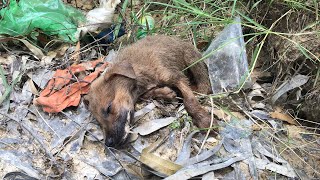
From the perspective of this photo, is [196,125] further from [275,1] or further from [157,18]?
[157,18]

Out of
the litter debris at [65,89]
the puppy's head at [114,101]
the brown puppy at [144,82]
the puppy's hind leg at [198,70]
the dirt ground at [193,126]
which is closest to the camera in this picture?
the dirt ground at [193,126]

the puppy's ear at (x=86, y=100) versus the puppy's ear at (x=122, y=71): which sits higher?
the puppy's ear at (x=122, y=71)

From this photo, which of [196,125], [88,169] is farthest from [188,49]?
[88,169]

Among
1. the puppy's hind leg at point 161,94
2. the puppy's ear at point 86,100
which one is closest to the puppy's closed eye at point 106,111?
the puppy's ear at point 86,100

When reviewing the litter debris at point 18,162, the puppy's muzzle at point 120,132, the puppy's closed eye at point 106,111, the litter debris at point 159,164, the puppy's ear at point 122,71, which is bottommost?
the litter debris at point 18,162

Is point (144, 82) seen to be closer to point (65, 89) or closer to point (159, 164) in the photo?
point (65, 89)

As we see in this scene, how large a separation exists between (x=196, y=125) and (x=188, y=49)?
1101 millimetres

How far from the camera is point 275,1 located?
5.38m

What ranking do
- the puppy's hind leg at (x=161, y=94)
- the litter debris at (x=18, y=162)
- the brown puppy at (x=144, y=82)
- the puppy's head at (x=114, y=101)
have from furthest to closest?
the puppy's hind leg at (x=161, y=94) < the brown puppy at (x=144, y=82) < the puppy's head at (x=114, y=101) < the litter debris at (x=18, y=162)

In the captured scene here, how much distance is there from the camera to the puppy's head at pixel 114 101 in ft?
14.0

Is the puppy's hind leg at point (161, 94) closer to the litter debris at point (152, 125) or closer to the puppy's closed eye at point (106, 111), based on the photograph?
the litter debris at point (152, 125)

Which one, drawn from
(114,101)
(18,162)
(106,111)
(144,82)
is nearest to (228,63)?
(144,82)

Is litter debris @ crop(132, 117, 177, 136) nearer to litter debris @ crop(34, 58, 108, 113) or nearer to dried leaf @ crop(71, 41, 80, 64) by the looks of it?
litter debris @ crop(34, 58, 108, 113)

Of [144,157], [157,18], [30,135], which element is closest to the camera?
[144,157]
